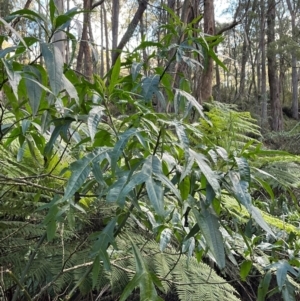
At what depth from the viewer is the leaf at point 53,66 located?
54 centimetres

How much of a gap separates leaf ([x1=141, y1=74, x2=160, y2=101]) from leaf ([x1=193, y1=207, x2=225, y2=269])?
25 centimetres

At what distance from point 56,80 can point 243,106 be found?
1293cm

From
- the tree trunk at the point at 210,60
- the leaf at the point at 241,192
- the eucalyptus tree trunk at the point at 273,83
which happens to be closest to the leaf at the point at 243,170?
the leaf at the point at 241,192

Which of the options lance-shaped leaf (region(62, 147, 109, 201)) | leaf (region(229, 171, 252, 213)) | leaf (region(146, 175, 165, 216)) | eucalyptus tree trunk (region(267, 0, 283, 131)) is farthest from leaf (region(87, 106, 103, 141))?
eucalyptus tree trunk (region(267, 0, 283, 131))

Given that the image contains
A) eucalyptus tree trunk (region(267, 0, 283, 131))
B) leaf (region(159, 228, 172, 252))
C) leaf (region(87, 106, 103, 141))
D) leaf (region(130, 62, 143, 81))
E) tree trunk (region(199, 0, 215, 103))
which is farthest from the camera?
eucalyptus tree trunk (region(267, 0, 283, 131))

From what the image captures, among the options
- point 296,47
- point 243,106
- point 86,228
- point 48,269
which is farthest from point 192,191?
point 243,106

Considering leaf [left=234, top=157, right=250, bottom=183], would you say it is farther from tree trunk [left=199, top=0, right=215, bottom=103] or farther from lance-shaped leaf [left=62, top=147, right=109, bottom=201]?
tree trunk [left=199, top=0, right=215, bottom=103]

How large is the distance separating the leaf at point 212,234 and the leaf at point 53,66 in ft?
1.02

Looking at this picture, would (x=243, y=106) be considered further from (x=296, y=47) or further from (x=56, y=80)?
(x=56, y=80)

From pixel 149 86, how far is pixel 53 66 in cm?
21

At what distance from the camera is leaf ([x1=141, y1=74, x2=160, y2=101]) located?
0.68 meters

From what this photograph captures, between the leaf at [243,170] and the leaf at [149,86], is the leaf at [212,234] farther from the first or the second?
the leaf at [149,86]

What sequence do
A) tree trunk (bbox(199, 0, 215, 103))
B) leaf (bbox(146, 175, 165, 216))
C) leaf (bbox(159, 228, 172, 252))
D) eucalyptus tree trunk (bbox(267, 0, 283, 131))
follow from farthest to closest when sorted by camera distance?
eucalyptus tree trunk (bbox(267, 0, 283, 131)) → tree trunk (bbox(199, 0, 215, 103)) → leaf (bbox(159, 228, 172, 252)) → leaf (bbox(146, 175, 165, 216))

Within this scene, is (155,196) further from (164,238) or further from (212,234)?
(164,238)
